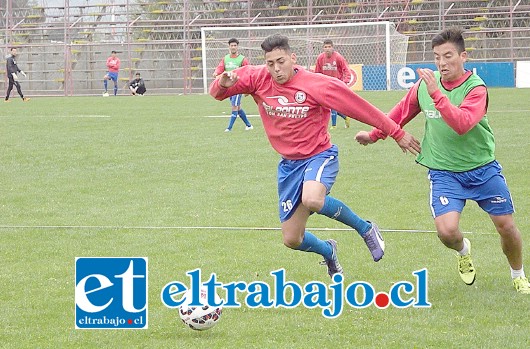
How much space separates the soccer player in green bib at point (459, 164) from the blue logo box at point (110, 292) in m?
2.23

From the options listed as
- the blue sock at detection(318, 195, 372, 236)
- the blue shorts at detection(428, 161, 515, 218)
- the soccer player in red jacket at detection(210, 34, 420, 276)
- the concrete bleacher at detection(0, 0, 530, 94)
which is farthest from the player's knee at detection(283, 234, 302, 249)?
the concrete bleacher at detection(0, 0, 530, 94)

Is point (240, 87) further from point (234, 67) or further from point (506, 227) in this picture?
point (234, 67)

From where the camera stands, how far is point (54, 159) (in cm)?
1546

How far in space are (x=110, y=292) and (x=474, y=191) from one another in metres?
2.75

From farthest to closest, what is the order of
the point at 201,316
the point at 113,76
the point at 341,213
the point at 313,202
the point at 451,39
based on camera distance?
the point at 113,76
the point at 341,213
the point at 313,202
the point at 451,39
the point at 201,316

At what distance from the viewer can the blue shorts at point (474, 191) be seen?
662 centimetres

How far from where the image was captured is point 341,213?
7.30 metres

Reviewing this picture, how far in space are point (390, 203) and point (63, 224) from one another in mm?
3705

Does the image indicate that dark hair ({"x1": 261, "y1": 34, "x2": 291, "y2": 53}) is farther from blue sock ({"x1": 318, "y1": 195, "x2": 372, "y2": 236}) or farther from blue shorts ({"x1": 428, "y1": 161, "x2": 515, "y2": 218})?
blue shorts ({"x1": 428, "y1": 161, "x2": 515, "y2": 218})

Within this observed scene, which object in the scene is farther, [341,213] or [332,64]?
[332,64]

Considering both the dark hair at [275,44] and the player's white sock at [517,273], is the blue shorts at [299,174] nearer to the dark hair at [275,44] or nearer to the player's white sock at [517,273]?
the dark hair at [275,44]

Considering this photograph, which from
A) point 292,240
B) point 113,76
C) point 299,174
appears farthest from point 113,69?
point 292,240

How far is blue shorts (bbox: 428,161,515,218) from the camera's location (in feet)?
21.7

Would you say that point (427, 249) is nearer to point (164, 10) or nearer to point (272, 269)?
point (272, 269)
